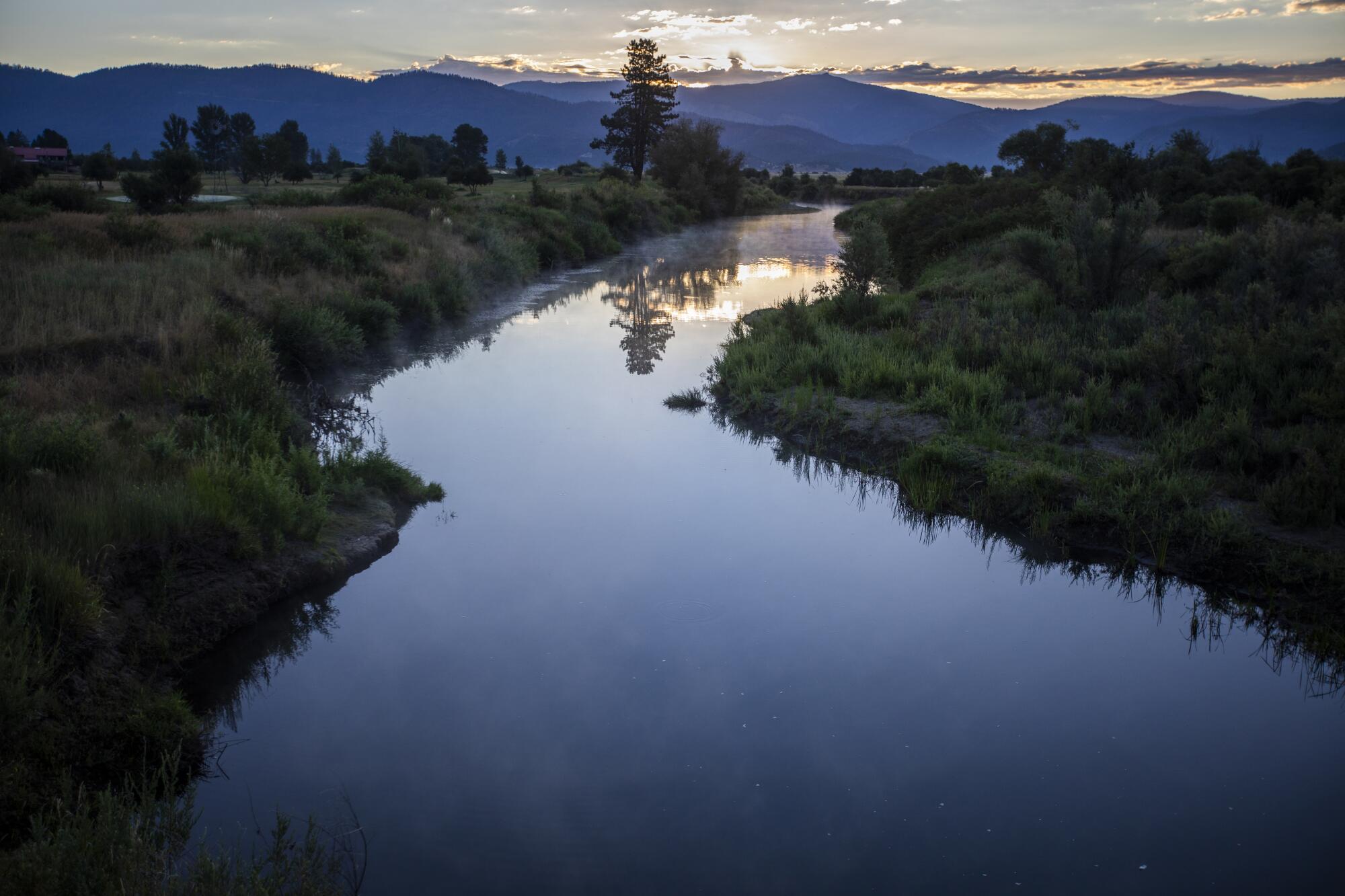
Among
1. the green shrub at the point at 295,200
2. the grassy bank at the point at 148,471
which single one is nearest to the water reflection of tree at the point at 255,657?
the grassy bank at the point at 148,471

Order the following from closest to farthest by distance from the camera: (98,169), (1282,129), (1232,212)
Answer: (1232,212) → (98,169) → (1282,129)

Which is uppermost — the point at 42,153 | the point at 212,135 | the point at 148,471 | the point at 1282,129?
the point at 212,135

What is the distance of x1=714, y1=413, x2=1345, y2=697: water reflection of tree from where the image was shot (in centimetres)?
632

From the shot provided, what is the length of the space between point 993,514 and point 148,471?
766 cm

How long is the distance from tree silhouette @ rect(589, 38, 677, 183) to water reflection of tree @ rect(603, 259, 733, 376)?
3288cm

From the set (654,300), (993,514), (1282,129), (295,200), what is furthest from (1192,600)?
(1282,129)

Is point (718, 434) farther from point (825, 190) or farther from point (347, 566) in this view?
point (825, 190)

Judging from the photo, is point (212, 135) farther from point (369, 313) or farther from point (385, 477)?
point (385, 477)

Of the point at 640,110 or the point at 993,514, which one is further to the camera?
the point at 640,110

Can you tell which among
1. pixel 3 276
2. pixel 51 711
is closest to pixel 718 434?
pixel 51 711

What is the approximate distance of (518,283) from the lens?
25188mm

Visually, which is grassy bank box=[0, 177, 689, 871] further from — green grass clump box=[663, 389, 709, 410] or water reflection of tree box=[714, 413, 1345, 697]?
water reflection of tree box=[714, 413, 1345, 697]

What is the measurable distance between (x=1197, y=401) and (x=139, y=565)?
10.8 meters

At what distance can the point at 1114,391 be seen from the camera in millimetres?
11227
